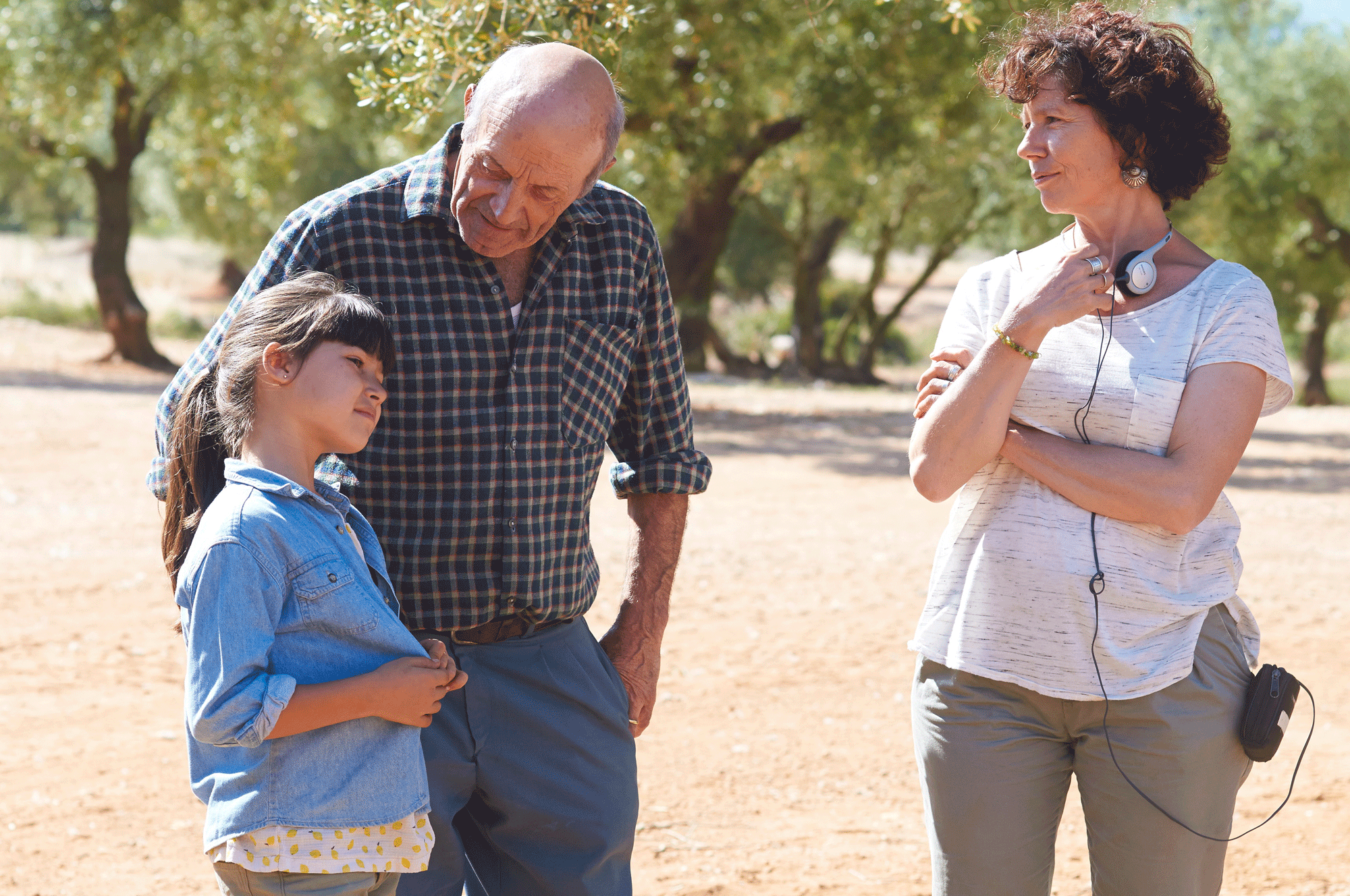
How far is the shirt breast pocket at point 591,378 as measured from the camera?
2.23 meters

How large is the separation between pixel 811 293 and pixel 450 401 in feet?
69.2

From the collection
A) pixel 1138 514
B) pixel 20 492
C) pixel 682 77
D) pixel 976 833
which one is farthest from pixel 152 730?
pixel 682 77

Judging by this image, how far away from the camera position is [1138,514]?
83.0 inches

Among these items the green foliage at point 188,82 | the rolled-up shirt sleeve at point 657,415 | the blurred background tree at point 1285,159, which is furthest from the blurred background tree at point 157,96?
the blurred background tree at point 1285,159

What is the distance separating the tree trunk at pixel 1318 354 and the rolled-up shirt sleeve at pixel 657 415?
2346 cm

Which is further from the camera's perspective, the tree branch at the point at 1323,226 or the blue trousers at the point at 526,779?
the tree branch at the point at 1323,226

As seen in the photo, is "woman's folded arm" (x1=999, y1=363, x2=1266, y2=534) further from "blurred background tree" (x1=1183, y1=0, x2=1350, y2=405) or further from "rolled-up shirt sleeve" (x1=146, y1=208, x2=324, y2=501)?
"blurred background tree" (x1=1183, y1=0, x2=1350, y2=405)

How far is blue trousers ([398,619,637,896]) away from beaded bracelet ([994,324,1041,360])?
94 cm

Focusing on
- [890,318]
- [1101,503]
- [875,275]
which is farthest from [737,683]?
[875,275]

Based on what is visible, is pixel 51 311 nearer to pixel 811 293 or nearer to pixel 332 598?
pixel 811 293

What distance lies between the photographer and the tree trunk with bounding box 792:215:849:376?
2253 cm

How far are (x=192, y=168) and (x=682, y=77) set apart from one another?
7.27 m

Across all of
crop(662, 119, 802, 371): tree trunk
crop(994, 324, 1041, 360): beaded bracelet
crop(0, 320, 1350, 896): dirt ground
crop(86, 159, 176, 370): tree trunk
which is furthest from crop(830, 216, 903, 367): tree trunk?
crop(994, 324, 1041, 360): beaded bracelet

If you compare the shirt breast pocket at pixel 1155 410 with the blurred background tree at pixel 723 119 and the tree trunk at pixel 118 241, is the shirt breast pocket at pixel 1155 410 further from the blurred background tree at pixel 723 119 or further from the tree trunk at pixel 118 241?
the tree trunk at pixel 118 241
